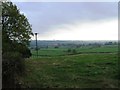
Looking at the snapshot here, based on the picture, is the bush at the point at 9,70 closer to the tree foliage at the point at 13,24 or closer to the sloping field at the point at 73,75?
the sloping field at the point at 73,75

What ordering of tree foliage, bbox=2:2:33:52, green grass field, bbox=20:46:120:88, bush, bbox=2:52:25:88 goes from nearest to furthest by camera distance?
bush, bbox=2:52:25:88 < green grass field, bbox=20:46:120:88 < tree foliage, bbox=2:2:33:52

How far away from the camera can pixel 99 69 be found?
103ft

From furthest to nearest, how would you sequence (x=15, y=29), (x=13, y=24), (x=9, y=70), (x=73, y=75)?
(x=13, y=24), (x=15, y=29), (x=73, y=75), (x=9, y=70)

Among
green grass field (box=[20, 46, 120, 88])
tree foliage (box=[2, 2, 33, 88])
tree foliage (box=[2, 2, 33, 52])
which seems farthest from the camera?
tree foliage (box=[2, 2, 33, 52])

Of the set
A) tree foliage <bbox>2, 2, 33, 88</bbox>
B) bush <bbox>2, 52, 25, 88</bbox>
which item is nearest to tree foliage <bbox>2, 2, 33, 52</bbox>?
tree foliage <bbox>2, 2, 33, 88</bbox>

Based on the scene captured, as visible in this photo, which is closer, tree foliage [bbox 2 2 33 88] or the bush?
the bush

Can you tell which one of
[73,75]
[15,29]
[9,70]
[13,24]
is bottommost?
[73,75]

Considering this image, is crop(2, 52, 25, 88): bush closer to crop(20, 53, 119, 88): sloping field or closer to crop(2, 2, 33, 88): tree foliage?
crop(20, 53, 119, 88): sloping field

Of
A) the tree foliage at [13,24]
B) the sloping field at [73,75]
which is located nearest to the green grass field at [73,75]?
the sloping field at [73,75]

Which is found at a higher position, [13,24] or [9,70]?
[13,24]

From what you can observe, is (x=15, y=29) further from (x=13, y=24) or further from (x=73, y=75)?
(x=73, y=75)

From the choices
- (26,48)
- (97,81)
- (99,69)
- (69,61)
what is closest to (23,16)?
(26,48)

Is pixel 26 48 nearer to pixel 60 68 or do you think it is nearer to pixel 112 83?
pixel 60 68

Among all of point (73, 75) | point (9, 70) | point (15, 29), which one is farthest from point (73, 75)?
point (15, 29)
